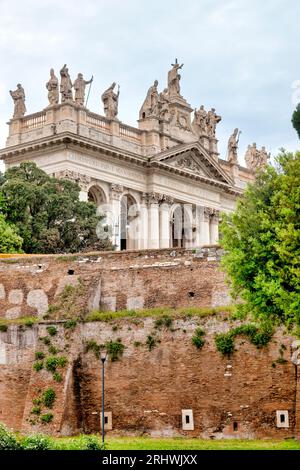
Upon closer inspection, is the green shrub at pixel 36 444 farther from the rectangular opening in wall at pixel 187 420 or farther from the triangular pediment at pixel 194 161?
the triangular pediment at pixel 194 161

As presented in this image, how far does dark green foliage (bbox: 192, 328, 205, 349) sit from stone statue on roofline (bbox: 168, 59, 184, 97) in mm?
47971

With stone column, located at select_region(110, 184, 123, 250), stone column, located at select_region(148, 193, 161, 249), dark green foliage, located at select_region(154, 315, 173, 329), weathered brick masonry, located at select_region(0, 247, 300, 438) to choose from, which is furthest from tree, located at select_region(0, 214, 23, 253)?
stone column, located at select_region(148, 193, 161, 249)

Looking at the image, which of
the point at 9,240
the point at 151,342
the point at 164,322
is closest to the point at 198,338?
the point at 164,322

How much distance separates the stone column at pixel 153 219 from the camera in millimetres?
78188

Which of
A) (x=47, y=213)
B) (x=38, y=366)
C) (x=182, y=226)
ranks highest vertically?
(x=182, y=226)

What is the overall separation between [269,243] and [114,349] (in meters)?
8.76

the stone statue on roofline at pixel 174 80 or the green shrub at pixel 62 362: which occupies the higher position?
the stone statue on roofline at pixel 174 80

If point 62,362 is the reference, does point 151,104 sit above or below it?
above

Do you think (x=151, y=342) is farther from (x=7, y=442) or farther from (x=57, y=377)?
(x=7, y=442)

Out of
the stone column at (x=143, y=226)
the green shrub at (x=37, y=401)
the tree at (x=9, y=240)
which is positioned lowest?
the green shrub at (x=37, y=401)

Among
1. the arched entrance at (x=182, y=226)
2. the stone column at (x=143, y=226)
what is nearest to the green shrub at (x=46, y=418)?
the stone column at (x=143, y=226)

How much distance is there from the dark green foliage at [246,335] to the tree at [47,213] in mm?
22828

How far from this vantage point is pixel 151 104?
81.2 metres

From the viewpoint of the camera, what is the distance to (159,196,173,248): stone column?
78.8 metres
